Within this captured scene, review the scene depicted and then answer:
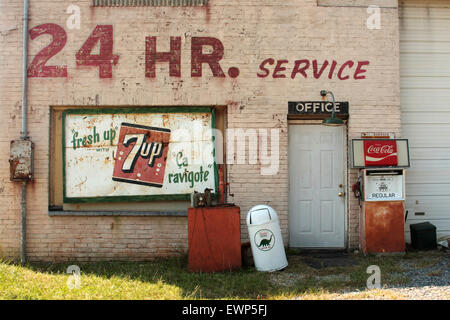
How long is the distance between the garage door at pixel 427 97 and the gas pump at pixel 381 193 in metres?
1.10

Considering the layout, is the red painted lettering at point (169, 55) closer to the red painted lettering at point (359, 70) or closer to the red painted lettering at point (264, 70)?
the red painted lettering at point (264, 70)

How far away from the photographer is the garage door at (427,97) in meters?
8.55

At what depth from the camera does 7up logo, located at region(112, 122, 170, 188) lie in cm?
786

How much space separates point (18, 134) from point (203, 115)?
11.0 feet

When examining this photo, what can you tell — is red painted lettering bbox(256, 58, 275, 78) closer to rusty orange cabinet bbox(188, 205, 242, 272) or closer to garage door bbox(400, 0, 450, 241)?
rusty orange cabinet bbox(188, 205, 242, 272)

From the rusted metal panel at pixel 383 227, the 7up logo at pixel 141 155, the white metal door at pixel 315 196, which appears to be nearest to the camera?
the rusted metal panel at pixel 383 227

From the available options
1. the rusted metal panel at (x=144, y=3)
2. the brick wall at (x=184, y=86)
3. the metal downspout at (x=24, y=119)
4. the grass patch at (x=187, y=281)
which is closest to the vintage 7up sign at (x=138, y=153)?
the brick wall at (x=184, y=86)

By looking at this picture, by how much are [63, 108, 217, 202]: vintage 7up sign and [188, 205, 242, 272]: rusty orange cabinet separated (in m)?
1.24

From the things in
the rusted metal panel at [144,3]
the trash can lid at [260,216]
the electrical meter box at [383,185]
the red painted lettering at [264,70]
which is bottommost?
the trash can lid at [260,216]

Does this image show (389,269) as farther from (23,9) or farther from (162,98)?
(23,9)

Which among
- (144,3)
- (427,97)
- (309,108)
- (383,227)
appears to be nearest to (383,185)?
(383,227)

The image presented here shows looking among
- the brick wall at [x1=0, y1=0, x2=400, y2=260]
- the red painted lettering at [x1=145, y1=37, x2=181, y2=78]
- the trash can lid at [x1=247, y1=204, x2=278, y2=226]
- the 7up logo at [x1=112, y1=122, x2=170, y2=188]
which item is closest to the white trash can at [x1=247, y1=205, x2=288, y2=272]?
the trash can lid at [x1=247, y1=204, x2=278, y2=226]

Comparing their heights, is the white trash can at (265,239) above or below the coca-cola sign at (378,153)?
below

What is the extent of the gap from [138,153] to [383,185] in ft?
14.6
